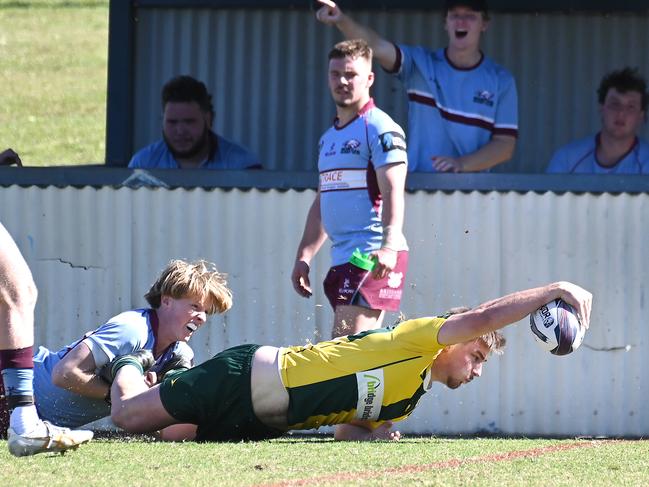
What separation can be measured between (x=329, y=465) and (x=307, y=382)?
902 mm

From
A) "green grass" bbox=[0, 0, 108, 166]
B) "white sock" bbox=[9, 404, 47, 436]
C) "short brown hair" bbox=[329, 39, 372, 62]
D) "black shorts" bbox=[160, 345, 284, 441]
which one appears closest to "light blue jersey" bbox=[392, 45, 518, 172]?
"short brown hair" bbox=[329, 39, 372, 62]

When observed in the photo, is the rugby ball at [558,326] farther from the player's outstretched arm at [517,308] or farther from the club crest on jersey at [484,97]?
the club crest on jersey at [484,97]

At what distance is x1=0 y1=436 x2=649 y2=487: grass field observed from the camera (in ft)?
18.2

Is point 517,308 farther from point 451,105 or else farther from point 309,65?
point 309,65

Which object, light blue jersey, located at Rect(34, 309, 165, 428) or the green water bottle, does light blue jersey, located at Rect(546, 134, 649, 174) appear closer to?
the green water bottle

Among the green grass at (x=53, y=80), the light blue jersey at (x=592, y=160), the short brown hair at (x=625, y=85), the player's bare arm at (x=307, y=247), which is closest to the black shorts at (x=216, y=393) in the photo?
the player's bare arm at (x=307, y=247)

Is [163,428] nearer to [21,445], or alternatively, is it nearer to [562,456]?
[21,445]

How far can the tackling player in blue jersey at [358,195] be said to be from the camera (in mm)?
7691

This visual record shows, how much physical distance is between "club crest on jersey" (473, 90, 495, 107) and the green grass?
10.1 m

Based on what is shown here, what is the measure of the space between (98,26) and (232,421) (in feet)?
73.3

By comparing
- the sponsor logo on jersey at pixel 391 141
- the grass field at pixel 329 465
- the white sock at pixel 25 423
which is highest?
the sponsor logo on jersey at pixel 391 141

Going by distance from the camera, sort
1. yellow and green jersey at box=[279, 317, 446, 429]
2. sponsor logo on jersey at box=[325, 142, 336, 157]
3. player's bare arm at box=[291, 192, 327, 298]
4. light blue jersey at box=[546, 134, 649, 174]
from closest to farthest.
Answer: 1. yellow and green jersey at box=[279, 317, 446, 429]
2. sponsor logo on jersey at box=[325, 142, 336, 157]
3. player's bare arm at box=[291, 192, 327, 298]
4. light blue jersey at box=[546, 134, 649, 174]

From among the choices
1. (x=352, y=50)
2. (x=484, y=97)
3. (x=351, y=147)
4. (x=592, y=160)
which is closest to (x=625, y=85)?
(x=592, y=160)

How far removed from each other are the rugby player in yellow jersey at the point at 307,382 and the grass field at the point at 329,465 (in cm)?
16
